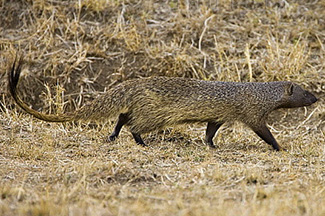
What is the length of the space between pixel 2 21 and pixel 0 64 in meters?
1.25

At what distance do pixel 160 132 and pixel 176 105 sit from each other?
824 mm

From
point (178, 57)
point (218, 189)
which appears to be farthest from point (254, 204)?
point (178, 57)

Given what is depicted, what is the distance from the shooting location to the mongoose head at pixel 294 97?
5691 mm

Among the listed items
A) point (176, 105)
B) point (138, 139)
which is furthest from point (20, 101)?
point (176, 105)

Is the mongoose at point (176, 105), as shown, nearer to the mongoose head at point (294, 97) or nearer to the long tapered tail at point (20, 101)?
the long tapered tail at point (20, 101)

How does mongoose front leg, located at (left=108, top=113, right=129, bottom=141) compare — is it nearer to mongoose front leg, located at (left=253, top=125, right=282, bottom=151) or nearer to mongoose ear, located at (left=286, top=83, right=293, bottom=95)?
mongoose front leg, located at (left=253, top=125, right=282, bottom=151)

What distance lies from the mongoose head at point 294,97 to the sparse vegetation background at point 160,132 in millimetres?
484

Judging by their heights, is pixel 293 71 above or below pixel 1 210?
below

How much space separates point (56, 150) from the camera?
4883mm

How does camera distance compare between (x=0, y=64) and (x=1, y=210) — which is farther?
(x=0, y=64)

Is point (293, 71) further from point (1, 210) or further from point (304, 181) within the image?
point (1, 210)

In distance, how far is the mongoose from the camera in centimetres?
515

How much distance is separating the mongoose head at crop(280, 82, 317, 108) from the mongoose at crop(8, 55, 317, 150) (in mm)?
215

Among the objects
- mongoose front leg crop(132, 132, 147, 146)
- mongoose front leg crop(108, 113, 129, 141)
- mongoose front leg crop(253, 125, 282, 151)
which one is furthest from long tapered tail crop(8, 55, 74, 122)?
mongoose front leg crop(253, 125, 282, 151)
